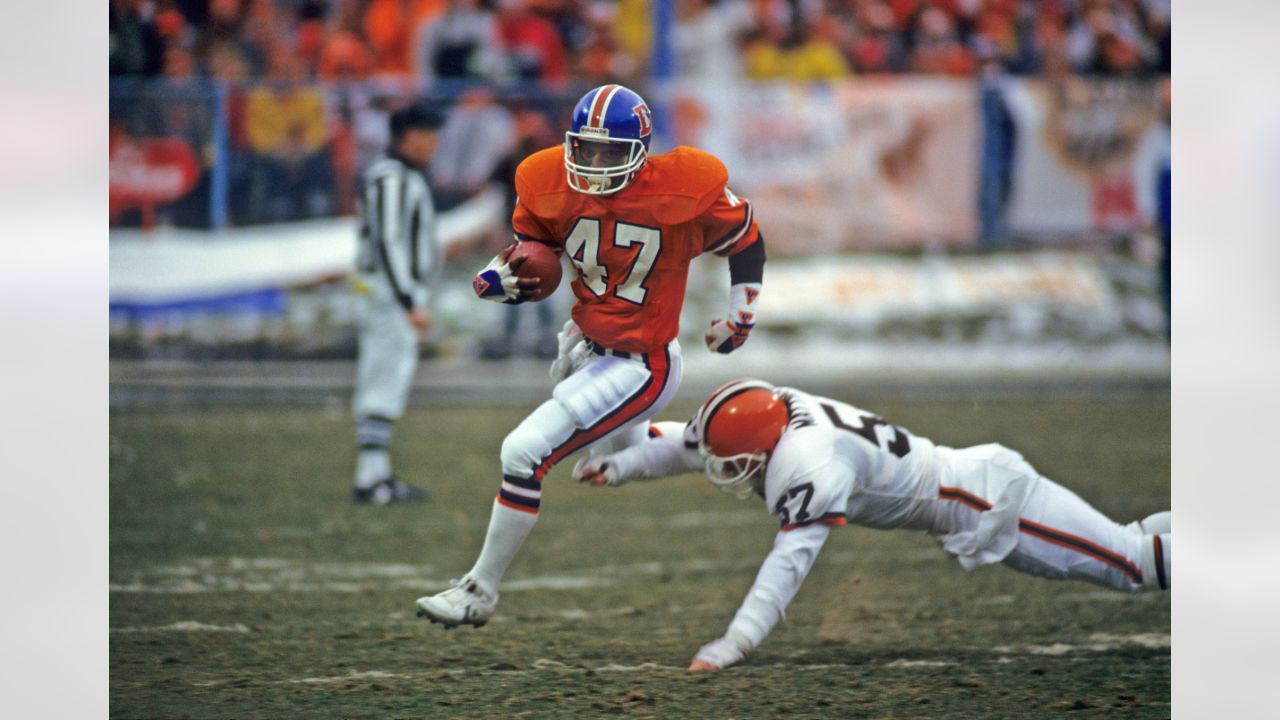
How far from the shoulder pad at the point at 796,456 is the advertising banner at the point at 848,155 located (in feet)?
17.8

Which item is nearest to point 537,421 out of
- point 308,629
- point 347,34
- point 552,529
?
point 308,629

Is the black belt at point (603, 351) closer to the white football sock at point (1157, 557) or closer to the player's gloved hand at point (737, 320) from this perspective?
the player's gloved hand at point (737, 320)

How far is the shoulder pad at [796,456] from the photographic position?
3.44 metres

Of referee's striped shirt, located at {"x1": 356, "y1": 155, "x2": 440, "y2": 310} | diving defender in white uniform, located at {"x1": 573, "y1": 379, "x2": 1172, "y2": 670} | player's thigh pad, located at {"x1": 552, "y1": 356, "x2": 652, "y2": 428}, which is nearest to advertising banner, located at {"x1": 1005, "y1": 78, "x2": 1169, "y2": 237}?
referee's striped shirt, located at {"x1": 356, "y1": 155, "x2": 440, "y2": 310}

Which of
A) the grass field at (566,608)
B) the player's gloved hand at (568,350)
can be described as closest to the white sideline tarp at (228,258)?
the grass field at (566,608)

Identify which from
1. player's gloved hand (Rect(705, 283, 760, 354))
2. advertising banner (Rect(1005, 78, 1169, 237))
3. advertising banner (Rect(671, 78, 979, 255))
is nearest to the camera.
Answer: player's gloved hand (Rect(705, 283, 760, 354))

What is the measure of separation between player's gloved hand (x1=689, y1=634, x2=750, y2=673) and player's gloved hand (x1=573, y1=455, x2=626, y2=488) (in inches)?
19.9

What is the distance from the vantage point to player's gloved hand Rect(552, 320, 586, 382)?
3746 mm

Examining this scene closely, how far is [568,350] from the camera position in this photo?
148 inches

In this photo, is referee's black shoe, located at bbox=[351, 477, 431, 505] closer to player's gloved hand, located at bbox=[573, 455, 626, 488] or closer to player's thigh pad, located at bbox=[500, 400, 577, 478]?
player's gloved hand, located at bbox=[573, 455, 626, 488]

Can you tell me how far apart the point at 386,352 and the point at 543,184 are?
2365 millimetres

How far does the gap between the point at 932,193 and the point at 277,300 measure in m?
3.78

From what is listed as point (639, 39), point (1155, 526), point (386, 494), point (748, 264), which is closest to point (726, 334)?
point (748, 264)

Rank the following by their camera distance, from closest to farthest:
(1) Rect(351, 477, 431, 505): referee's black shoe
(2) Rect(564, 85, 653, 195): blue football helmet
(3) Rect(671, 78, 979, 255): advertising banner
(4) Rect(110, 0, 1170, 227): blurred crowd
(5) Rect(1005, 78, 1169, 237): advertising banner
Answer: (2) Rect(564, 85, 653, 195): blue football helmet → (1) Rect(351, 477, 431, 505): referee's black shoe → (4) Rect(110, 0, 1170, 227): blurred crowd → (3) Rect(671, 78, 979, 255): advertising banner → (5) Rect(1005, 78, 1169, 237): advertising banner
